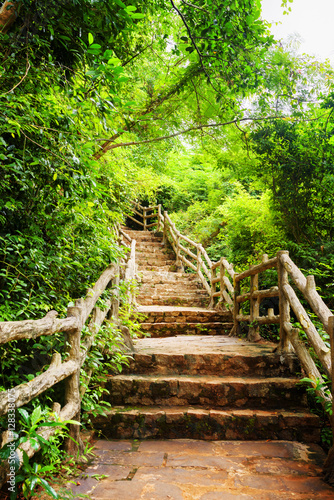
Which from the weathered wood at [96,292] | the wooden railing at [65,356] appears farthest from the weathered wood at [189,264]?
the wooden railing at [65,356]

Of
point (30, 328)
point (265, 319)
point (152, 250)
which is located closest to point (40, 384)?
point (30, 328)

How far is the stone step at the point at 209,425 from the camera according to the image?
2.61m

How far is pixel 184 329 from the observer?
17.5ft

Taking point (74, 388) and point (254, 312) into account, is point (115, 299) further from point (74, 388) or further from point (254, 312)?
point (254, 312)

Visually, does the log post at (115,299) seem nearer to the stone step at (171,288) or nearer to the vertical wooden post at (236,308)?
the vertical wooden post at (236,308)

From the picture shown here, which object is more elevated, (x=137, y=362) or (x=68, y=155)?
(x=68, y=155)

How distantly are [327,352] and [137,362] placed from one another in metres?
1.86

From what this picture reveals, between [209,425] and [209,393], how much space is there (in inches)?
12.2

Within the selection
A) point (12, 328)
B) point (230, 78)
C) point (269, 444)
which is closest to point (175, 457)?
point (269, 444)

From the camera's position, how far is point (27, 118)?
205cm

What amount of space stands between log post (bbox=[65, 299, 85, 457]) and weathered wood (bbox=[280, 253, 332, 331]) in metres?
1.90

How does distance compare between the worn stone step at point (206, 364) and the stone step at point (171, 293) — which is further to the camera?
the stone step at point (171, 293)

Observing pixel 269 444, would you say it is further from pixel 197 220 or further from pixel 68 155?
pixel 197 220

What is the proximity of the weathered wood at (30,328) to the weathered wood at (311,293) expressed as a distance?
197 centimetres
